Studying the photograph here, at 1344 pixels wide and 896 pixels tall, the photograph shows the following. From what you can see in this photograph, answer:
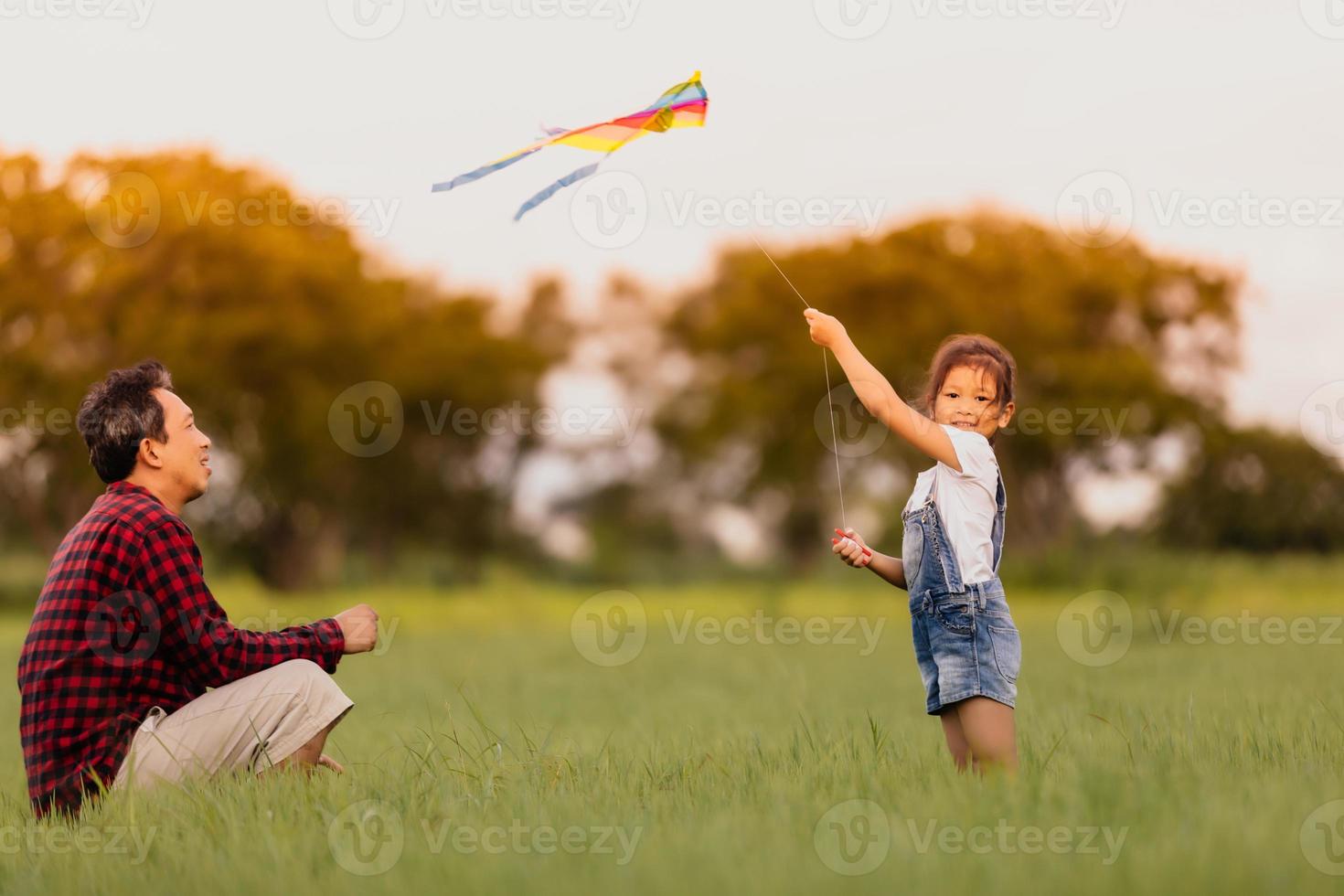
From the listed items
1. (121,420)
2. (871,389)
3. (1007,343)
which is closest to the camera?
(871,389)

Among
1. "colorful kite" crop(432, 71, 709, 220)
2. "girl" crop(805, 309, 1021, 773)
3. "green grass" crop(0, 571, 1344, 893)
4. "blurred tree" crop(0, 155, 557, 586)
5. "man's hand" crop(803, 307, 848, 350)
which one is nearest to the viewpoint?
"green grass" crop(0, 571, 1344, 893)

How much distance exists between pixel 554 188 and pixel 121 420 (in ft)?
5.52

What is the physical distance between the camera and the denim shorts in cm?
431

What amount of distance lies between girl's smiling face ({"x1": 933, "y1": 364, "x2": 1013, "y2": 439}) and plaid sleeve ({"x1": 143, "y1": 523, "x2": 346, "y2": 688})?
2.23 m

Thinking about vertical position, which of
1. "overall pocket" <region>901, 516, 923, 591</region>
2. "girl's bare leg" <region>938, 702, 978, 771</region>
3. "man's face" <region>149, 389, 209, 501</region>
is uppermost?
"man's face" <region>149, 389, 209, 501</region>

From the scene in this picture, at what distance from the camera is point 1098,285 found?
31.7 metres

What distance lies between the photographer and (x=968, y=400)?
4.61 meters

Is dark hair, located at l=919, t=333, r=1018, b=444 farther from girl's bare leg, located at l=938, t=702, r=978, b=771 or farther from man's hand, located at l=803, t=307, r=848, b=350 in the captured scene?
girl's bare leg, located at l=938, t=702, r=978, b=771

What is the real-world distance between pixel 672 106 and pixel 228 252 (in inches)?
962

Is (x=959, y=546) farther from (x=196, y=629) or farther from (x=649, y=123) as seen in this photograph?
(x=196, y=629)

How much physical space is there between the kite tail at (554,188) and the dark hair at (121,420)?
1.42 meters

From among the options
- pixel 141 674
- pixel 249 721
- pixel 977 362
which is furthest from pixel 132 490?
pixel 977 362

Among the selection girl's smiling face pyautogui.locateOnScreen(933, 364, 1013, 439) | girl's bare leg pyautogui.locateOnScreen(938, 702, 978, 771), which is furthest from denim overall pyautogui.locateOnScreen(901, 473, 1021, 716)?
girl's smiling face pyautogui.locateOnScreen(933, 364, 1013, 439)

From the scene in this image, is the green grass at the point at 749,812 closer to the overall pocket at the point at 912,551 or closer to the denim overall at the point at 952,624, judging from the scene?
the denim overall at the point at 952,624
